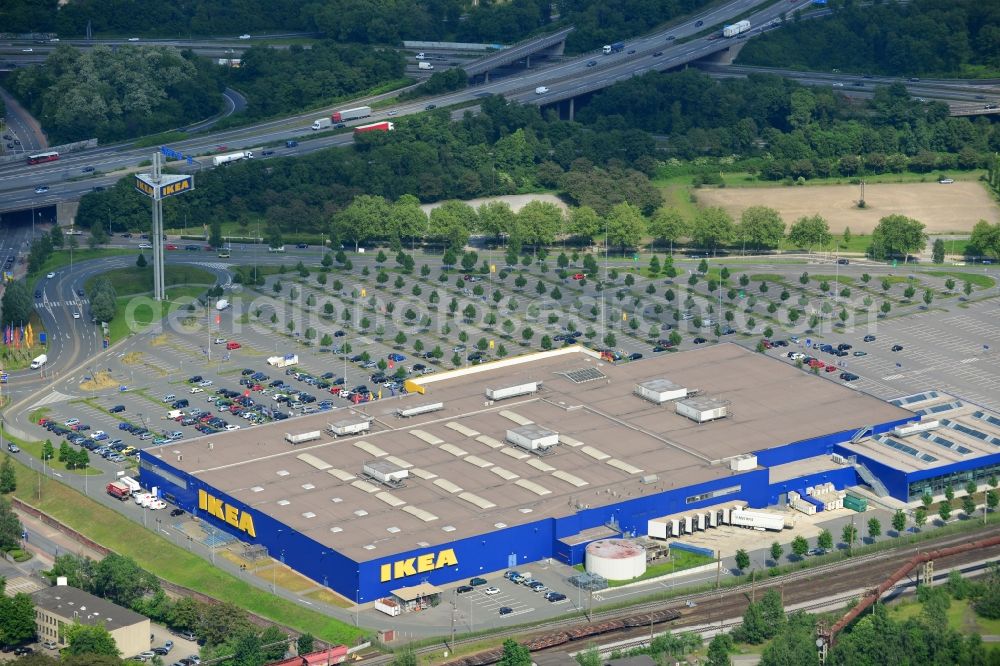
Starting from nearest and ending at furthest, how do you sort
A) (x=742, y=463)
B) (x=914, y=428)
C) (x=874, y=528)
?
1. (x=874, y=528)
2. (x=742, y=463)
3. (x=914, y=428)

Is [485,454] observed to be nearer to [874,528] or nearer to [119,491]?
[119,491]

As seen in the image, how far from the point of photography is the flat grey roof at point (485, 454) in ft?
560

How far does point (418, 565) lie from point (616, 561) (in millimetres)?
16259

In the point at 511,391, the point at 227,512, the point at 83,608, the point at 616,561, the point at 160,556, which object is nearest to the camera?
the point at 83,608

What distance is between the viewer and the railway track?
517 ft

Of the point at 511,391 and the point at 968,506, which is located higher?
the point at 511,391

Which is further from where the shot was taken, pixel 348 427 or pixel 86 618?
pixel 348 427

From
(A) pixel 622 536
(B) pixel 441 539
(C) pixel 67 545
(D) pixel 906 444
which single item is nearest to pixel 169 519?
(C) pixel 67 545

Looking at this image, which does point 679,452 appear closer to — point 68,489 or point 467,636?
point 467,636

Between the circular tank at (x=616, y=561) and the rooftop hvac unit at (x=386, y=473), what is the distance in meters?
18.2

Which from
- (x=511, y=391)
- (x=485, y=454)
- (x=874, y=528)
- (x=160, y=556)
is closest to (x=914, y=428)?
(x=874, y=528)

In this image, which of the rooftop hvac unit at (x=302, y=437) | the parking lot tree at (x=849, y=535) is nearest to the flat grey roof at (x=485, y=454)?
the rooftop hvac unit at (x=302, y=437)

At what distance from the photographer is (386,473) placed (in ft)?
579

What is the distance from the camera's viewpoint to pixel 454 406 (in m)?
193
